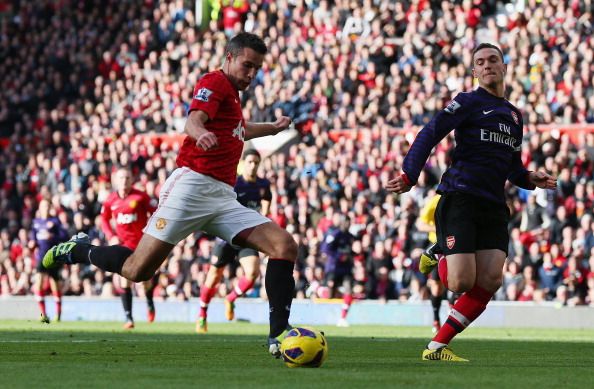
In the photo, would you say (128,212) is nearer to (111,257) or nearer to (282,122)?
(111,257)

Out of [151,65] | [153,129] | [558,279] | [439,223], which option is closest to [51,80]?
[151,65]

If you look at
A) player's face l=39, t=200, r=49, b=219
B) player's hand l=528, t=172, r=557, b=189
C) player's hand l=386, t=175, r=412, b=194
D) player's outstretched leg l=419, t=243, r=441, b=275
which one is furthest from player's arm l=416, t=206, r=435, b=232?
player's face l=39, t=200, r=49, b=219

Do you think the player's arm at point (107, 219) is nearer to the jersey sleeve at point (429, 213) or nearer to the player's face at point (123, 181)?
the player's face at point (123, 181)

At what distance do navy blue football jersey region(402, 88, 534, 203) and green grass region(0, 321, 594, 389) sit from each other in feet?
4.55

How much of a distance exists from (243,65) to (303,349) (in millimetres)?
2210

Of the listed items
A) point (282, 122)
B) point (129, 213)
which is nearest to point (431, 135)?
point (282, 122)

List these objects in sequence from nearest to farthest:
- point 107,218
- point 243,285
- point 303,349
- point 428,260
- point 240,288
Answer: point 303,349
point 428,260
point 243,285
point 240,288
point 107,218

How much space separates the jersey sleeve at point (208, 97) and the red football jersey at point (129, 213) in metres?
9.45

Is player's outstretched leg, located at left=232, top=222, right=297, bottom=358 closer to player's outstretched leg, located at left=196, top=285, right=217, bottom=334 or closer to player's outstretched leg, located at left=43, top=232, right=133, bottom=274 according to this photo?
player's outstretched leg, located at left=43, top=232, right=133, bottom=274

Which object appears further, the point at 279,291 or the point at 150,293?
the point at 150,293

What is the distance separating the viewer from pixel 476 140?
397 inches

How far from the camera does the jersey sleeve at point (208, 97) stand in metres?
9.37

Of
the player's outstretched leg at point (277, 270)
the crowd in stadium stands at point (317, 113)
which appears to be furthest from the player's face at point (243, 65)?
the crowd in stadium stands at point (317, 113)

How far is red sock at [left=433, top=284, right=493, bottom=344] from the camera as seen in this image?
10086 mm
